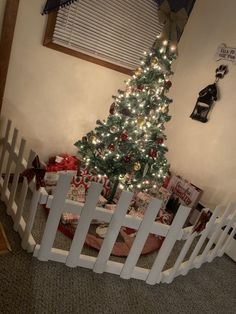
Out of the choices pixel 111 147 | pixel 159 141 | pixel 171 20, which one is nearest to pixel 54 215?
pixel 111 147

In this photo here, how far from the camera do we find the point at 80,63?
99.0 inches

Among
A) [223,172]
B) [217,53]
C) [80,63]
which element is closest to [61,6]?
[80,63]

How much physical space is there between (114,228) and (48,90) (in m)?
1.56

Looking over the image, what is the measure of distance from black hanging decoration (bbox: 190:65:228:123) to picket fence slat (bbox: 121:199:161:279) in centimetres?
162

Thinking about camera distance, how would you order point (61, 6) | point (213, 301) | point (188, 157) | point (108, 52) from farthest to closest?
point (188, 157) < point (108, 52) < point (61, 6) < point (213, 301)

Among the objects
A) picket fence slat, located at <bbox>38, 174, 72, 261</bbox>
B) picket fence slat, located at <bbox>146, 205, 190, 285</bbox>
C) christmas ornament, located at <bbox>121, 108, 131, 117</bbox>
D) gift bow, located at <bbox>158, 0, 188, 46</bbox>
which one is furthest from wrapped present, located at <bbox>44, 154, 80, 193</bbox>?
gift bow, located at <bbox>158, 0, 188, 46</bbox>

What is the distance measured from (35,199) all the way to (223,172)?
6.09 feet

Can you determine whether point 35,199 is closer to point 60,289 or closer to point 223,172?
point 60,289

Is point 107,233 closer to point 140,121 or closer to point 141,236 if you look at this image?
point 141,236

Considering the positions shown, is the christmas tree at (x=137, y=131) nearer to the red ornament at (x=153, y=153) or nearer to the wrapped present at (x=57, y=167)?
the red ornament at (x=153, y=153)

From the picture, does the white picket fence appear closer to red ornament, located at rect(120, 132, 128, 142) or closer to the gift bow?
red ornament, located at rect(120, 132, 128, 142)

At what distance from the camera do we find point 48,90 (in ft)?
8.06

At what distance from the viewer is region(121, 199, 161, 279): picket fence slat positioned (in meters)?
1.44

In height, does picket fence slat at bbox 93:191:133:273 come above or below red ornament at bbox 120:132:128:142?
below
